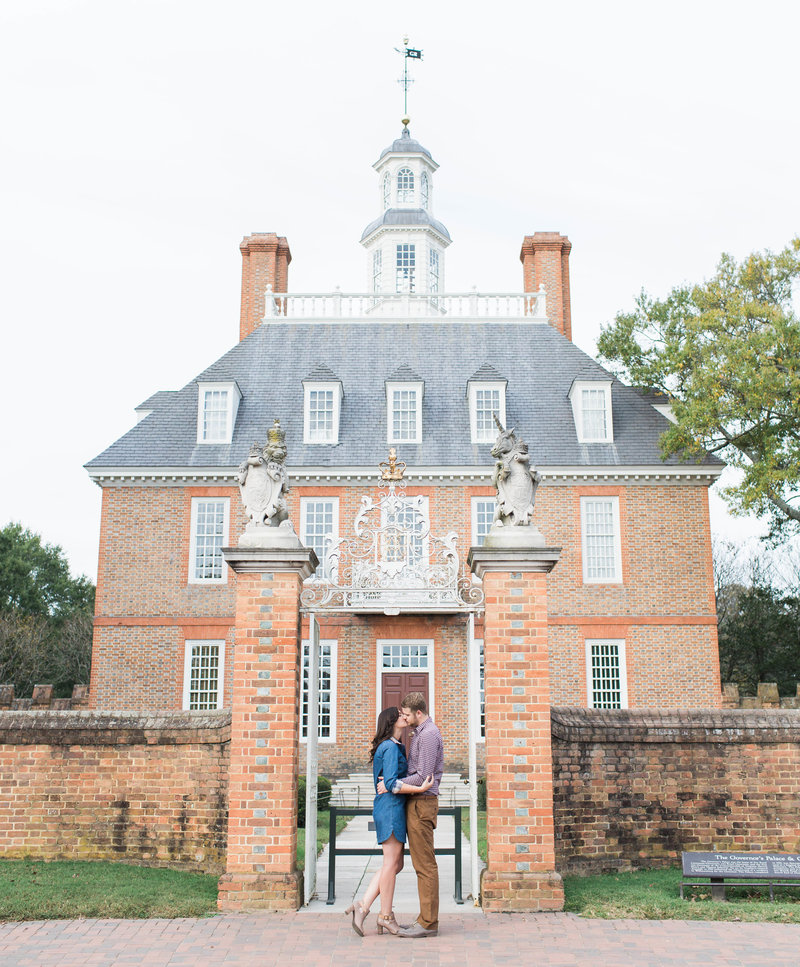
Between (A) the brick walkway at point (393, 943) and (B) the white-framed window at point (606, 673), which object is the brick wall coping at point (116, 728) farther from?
(B) the white-framed window at point (606, 673)

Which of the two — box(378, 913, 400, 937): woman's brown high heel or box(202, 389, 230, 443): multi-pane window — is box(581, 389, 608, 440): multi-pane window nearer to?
box(202, 389, 230, 443): multi-pane window

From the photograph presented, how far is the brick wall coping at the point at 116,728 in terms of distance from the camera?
32.8 ft

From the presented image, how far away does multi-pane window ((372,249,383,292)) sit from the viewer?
102 feet

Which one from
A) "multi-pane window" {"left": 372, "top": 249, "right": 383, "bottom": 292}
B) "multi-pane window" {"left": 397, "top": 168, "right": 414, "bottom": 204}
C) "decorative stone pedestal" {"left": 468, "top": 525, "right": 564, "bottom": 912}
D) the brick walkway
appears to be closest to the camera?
the brick walkway

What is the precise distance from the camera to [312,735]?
930 centimetres

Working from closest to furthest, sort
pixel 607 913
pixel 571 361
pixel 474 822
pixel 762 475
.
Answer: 1. pixel 607 913
2. pixel 474 822
3. pixel 762 475
4. pixel 571 361

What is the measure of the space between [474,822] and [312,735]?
69.2 inches

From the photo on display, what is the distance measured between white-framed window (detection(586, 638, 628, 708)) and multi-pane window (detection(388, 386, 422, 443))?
21.1 ft

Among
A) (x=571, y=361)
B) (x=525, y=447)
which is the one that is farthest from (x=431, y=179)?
(x=525, y=447)

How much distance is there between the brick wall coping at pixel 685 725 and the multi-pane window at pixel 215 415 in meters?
14.7

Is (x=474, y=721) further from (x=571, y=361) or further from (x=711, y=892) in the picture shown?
(x=571, y=361)

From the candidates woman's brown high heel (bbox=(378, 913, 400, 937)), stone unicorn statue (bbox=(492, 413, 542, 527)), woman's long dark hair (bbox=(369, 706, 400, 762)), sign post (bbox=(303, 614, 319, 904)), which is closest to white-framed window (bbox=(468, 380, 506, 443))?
stone unicorn statue (bbox=(492, 413, 542, 527))

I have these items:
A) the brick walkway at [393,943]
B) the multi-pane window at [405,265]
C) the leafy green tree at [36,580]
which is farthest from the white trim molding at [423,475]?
the leafy green tree at [36,580]

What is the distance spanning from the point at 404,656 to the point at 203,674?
456cm
